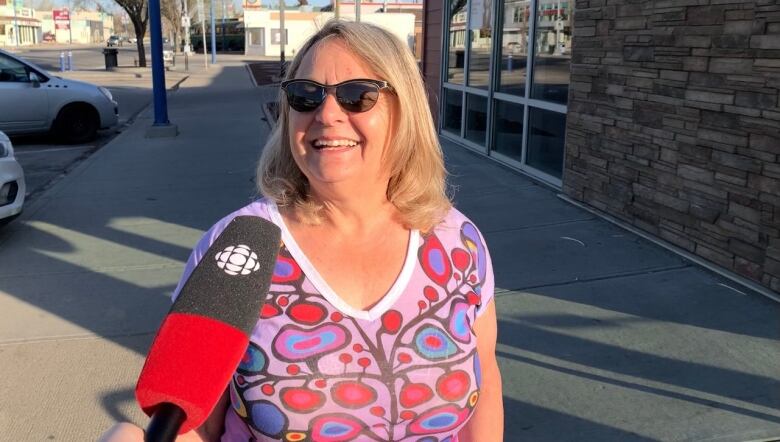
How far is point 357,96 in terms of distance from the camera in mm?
1900

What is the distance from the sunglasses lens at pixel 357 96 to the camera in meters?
1.89

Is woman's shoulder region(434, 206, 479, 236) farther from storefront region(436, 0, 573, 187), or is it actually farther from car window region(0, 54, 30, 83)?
car window region(0, 54, 30, 83)

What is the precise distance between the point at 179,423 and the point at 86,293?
4.24 m

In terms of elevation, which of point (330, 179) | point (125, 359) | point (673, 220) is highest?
point (330, 179)

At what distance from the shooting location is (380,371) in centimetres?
177

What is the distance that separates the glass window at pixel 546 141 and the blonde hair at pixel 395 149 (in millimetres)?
5705

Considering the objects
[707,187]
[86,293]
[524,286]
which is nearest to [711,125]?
[707,187]

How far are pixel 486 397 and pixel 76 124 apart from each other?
12.8m

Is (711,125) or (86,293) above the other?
(711,125)

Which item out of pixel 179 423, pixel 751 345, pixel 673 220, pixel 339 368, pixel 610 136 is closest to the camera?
pixel 179 423

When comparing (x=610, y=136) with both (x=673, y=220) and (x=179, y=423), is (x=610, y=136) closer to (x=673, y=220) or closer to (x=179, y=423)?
→ (x=673, y=220)

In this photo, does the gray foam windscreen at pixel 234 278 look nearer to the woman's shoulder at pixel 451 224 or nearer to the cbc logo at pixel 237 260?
the cbc logo at pixel 237 260

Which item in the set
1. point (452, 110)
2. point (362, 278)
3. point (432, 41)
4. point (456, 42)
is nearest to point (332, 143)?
point (362, 278)

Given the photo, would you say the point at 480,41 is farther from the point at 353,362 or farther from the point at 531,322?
the point at 353,362
